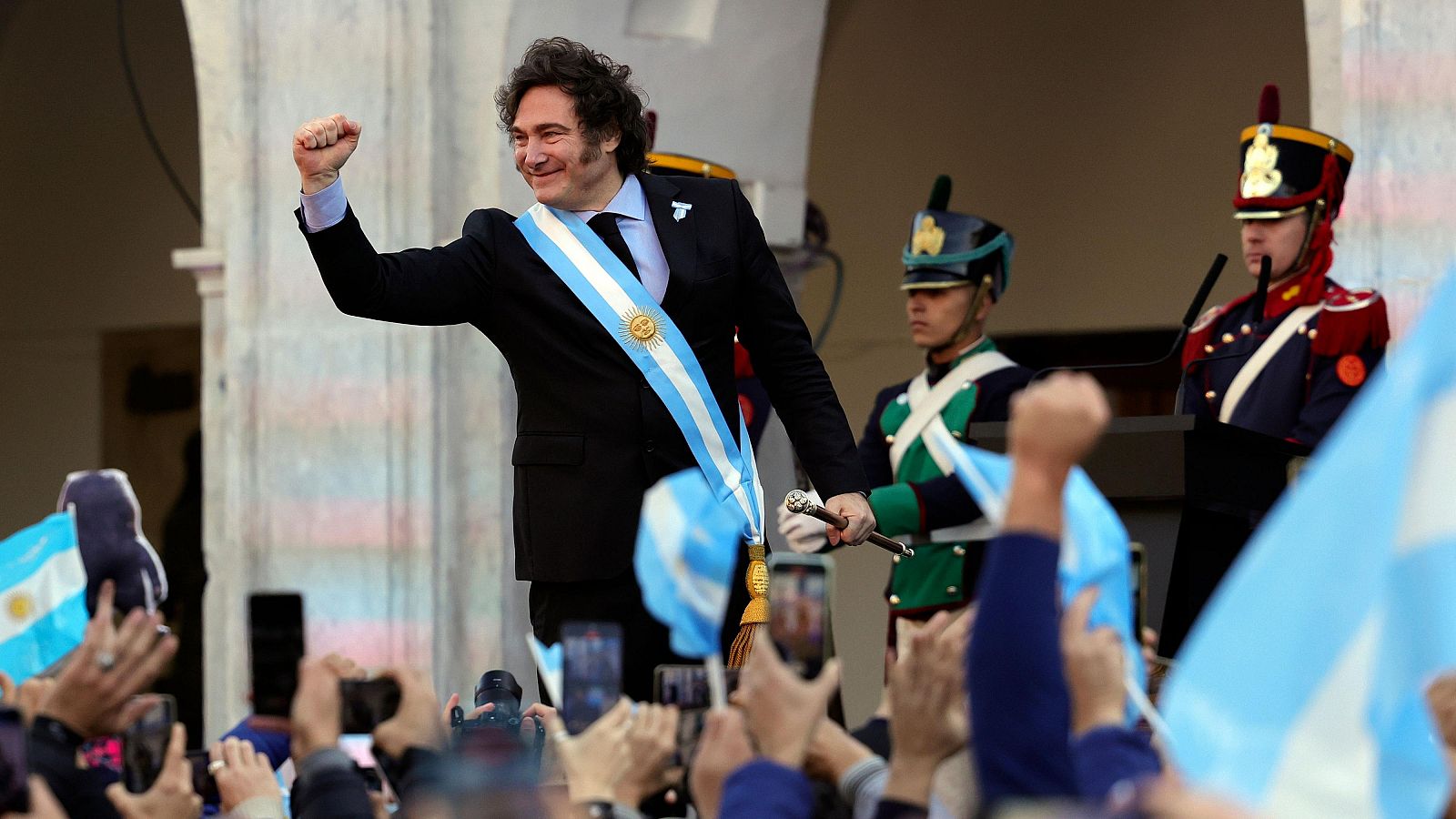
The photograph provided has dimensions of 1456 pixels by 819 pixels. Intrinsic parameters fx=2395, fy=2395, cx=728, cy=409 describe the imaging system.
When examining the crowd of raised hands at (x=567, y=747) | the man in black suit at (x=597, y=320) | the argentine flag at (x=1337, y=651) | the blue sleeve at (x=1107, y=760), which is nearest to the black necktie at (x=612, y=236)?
the man in black suit at (x=597, y=320)

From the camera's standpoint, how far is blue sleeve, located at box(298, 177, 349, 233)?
13.1 ft

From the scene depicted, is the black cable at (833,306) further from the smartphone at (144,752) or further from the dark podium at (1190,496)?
the smartphone at (144,752)

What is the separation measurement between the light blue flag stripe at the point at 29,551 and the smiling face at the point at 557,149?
1258 mm

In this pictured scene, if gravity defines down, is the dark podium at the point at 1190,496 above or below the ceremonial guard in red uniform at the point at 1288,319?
below

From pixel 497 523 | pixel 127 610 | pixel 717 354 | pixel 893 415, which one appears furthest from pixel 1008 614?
pixel 497 523

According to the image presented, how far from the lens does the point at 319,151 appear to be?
13.0ft

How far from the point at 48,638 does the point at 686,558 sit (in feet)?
3.88

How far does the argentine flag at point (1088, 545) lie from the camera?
252 cm

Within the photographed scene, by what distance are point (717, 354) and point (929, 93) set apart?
5.30m

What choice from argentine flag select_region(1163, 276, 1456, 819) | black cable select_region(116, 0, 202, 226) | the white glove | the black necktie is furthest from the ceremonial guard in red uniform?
black cable select_region(116, 0, 202, 226)

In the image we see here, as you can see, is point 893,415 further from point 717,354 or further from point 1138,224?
point 1138,224

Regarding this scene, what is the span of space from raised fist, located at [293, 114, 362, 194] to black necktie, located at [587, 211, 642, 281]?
550 millimetres

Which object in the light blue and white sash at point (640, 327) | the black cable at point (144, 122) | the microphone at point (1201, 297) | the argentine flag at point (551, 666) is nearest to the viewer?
the argentine flag at point (551, 666)

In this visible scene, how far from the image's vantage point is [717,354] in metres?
4.44
